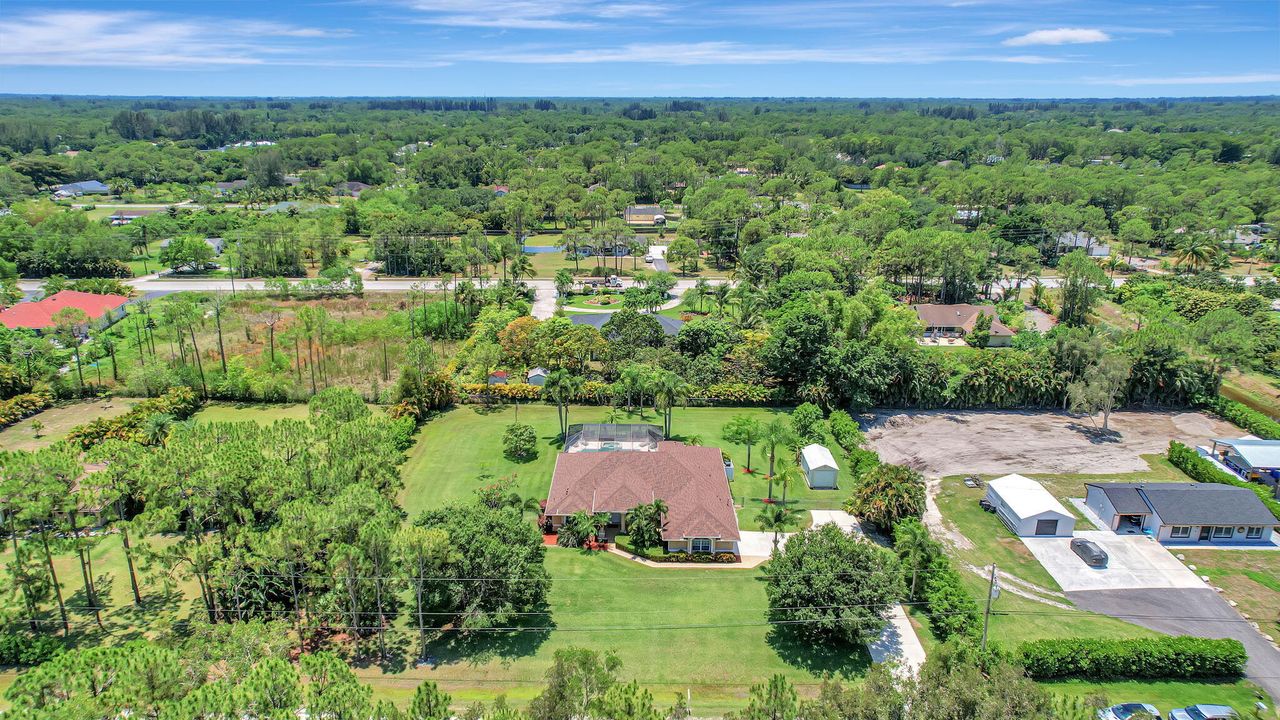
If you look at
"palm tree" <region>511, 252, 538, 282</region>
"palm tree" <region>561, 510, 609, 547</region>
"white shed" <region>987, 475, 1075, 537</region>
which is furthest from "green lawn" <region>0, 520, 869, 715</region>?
"palm tree" <region>511, 252, 538, 282</region>

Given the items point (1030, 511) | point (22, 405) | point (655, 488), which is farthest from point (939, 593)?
point (22, 405)

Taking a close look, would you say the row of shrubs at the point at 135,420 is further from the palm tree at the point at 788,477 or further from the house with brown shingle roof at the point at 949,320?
the house with brown shingle roof at the point at 949,320

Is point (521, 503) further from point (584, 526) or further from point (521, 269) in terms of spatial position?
point (521, 269)

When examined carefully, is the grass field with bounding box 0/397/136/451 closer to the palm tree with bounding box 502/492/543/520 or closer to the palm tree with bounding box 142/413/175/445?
the palm tree with bounding box 142/413/175/445

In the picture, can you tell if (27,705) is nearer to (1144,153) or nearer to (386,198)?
(386,198)

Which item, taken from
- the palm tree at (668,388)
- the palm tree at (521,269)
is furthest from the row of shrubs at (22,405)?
the palm tree at (521,269)

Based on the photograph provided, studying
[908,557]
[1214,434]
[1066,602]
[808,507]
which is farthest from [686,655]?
[1214,434]
